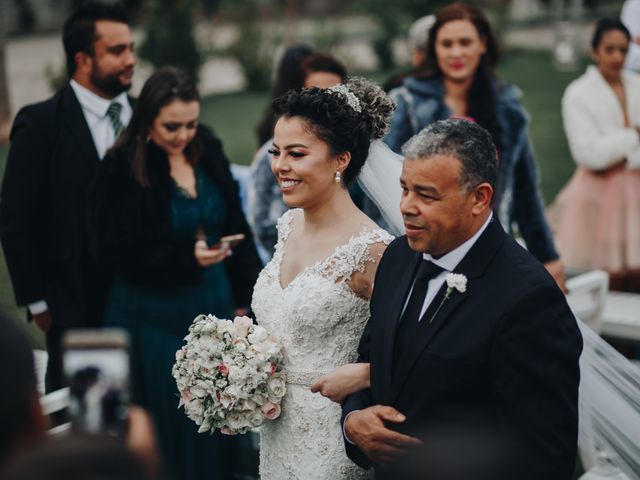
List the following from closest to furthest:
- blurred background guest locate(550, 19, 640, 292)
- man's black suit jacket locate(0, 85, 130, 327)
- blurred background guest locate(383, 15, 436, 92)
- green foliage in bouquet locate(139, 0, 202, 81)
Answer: man's black suit jacket locate(0, 85, 130, 327)
blurred background guest locate(383, 15, 436, 92)
blurred background guest locate(550, 19, 640, 292)
green foliage in bouquet locate(139, 0, 202, 81)

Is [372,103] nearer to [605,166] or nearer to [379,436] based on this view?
[379,436]

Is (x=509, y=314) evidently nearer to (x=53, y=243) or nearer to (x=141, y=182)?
(x=141, y=182)

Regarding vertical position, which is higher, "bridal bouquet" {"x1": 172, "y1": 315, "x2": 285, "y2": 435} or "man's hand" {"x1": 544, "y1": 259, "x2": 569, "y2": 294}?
"bridal bouquet" {"x1": 172, "y1": 315, "x2": 285, "y2": 435}

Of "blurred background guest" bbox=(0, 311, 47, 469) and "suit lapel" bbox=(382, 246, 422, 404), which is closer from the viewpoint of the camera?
"blurred background guest" bbox=(0, 311, 47, 469)

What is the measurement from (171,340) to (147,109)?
1135mm

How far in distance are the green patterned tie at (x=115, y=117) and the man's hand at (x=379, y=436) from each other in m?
2.78

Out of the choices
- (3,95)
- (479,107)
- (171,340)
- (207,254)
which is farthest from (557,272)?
(3,95)

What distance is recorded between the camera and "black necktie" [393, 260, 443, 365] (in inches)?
128

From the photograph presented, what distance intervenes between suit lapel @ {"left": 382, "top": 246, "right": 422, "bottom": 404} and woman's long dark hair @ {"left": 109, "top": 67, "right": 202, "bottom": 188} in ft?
7.34

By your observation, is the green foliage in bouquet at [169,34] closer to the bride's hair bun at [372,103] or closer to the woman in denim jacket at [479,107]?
the woman in denim jacket at [479,107]

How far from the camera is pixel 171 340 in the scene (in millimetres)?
5352

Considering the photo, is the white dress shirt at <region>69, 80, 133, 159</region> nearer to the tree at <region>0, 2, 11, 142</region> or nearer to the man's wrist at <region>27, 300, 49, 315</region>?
the man's wrist at <region>27, 300, 49, 315</region>

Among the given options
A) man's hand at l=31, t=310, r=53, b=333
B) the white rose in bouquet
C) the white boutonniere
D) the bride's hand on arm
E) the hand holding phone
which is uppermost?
the white boutonniere

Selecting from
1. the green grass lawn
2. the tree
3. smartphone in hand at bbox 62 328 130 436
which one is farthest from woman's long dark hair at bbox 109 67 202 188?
the tree
